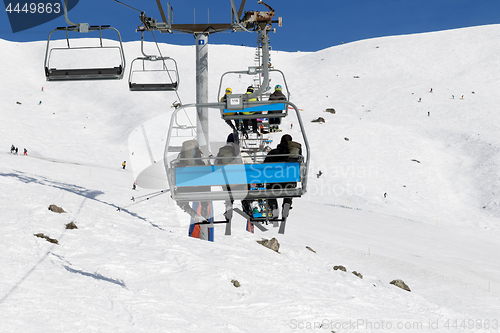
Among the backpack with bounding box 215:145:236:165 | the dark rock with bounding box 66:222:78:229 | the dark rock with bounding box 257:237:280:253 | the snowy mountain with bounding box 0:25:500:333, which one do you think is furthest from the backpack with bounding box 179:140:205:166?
the dark rock with bounding box 257:237:280:253

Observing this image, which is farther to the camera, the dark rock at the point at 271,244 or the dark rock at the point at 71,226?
the dark rock at the point at 271,244

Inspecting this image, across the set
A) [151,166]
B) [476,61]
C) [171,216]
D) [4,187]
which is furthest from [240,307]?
[476,61]

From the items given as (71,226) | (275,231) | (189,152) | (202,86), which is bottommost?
(275,231)

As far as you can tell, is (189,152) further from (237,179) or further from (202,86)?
(202,86)

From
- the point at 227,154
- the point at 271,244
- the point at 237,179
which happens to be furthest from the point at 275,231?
the point at 237,179

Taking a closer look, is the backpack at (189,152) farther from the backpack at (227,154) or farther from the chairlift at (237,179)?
the chairlift at (237,179)

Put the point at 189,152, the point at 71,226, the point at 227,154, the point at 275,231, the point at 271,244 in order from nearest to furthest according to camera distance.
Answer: the point at 227,154 → the point at 189,152 → the point at 71,226 → the point at 271,244 → the point at 275,231

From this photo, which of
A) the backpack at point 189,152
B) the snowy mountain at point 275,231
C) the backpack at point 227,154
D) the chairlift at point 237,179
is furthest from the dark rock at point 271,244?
the chairlift at point 237,179

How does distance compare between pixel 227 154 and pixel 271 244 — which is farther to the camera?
pixel 271 244

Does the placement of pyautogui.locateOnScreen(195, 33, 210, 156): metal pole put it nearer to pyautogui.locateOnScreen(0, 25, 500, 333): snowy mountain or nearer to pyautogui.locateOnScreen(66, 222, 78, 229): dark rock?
pyautogui.locateOnScreen(0, 25, 500, 333): snowy mountain

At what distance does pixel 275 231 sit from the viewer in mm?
16750

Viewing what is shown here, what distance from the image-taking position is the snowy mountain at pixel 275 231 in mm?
7582

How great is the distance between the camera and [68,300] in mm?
6555

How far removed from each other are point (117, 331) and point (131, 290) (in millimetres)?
1818
